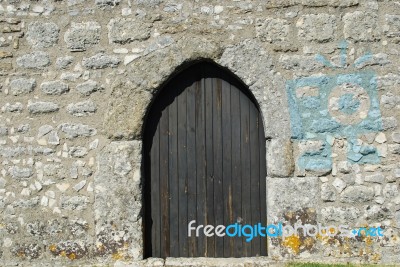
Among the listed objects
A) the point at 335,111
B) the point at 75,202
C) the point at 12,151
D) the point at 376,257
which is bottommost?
the point at 376,257

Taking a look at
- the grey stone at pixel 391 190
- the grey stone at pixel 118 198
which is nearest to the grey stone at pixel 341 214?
the grey stone at pixel 391 190

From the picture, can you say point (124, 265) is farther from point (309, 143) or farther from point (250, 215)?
point (309, 143)

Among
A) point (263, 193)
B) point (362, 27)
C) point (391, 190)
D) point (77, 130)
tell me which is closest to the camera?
point (391, 190)

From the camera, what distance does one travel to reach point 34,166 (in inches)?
165

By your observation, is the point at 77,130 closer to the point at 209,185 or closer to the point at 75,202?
the point at 75,202

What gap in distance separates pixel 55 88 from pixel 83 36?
0.53m

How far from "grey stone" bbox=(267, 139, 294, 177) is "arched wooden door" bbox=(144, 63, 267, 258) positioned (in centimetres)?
24

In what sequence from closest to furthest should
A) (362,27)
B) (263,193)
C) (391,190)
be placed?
1. (391,190)
2. (362,27)
3. (263,193)

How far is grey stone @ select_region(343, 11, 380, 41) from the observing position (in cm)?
406

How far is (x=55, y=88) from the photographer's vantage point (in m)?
4.21

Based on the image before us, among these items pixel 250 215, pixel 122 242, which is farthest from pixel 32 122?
pixel 250 215

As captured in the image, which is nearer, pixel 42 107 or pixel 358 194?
pixel 358 194

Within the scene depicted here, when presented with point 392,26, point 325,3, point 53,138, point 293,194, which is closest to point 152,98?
point 53,138

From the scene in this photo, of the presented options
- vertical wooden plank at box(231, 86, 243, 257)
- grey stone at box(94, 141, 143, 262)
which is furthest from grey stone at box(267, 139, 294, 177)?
grey stone at box(94, 141, 143, 262)
